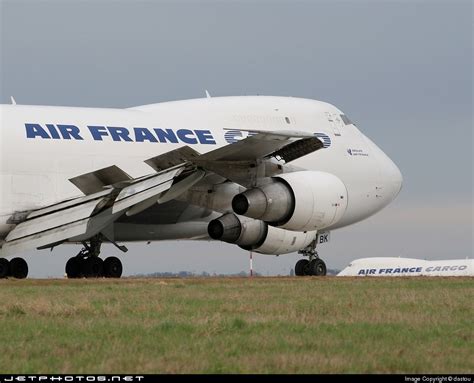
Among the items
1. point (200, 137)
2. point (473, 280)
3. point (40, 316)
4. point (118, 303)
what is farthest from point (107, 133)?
point (40, 316)

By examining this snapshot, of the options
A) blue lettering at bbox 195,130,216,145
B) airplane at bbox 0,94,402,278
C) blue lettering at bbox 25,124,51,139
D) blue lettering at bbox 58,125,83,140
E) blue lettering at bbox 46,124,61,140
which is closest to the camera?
airplane at bbox 0,94,402,278

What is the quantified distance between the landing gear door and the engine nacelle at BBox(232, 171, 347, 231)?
629cm

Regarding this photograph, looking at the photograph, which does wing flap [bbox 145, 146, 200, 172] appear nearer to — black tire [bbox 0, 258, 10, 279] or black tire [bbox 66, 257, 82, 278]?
black tire [bbox 66, 257, 82, 278]

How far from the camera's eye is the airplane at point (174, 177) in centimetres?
2627

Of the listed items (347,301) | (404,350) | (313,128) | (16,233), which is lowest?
(404,350)

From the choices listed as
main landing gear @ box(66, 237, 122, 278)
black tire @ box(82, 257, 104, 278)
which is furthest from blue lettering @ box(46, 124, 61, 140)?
black tire @ box(82, 257, 104, 278)

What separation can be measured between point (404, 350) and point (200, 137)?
19503mm

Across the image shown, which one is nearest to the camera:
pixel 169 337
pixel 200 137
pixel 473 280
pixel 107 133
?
A: pixel 169 337

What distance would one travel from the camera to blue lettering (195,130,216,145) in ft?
101

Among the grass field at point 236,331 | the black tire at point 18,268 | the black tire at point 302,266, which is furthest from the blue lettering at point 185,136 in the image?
the grass field at point 236,331

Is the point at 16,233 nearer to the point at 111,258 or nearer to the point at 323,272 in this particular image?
the point at 111,258

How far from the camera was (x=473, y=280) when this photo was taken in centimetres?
2627

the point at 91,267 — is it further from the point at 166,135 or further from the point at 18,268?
the point at 166,135

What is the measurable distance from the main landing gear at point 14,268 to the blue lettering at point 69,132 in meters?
4.05
